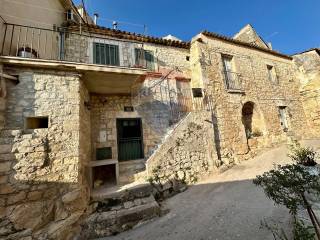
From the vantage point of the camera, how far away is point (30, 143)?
421 centimetres

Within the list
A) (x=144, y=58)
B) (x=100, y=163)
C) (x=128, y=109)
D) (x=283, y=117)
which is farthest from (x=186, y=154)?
(x=283, y=117)

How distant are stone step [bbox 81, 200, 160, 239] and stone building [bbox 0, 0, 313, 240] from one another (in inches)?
1.0

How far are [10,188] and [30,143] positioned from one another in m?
1.04

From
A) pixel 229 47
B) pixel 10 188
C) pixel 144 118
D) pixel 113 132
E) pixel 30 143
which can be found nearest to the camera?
pixel 10 188

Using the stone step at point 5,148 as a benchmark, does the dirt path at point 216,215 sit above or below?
below

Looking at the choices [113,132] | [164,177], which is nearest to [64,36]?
[113,132]

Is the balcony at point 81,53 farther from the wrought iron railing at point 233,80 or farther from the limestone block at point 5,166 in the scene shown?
the wrought iron railing at point 233,80

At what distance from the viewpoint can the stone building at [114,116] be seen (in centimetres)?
416

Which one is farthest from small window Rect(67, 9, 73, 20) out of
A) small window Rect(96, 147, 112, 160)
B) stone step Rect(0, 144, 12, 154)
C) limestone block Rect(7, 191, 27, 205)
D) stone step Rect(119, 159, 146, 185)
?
limestone block Rect(7, 191, 27, 205)

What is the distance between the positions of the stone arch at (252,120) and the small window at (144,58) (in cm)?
625

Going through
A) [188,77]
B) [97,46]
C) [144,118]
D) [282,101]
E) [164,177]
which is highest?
[97,46]

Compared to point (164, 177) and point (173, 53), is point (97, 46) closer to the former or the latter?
point (173, 53)

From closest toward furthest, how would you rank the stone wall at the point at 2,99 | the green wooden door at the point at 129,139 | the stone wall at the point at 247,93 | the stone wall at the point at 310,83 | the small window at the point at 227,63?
1. the stone wall at the point at 2,99
2. the green wooden door at the point at 129,139
3. the stone wall at the point at 247,93
4. the small window at the point at 227,63
5. the stone wall at the point at 310,83

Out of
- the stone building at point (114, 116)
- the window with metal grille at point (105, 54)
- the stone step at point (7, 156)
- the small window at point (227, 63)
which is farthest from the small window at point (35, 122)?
the small window at point (227, 63)
